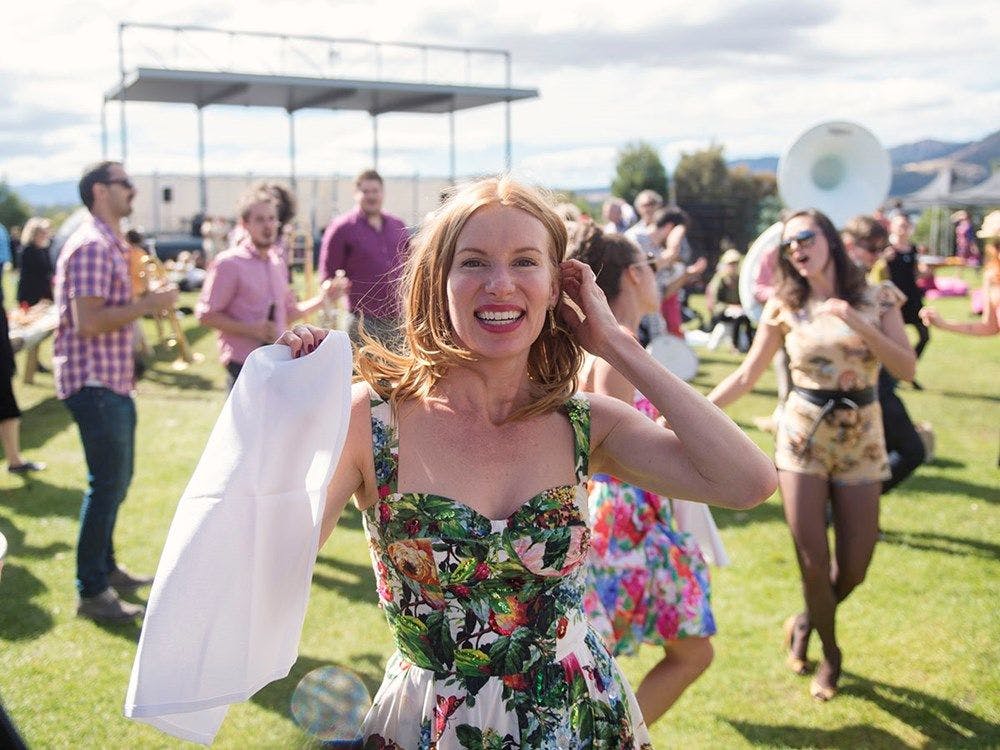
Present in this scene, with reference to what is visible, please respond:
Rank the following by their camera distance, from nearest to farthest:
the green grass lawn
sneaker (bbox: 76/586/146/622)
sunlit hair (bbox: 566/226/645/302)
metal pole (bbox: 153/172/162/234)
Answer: sunlit hair (bbox: 566/226/645/302), the green grass lawn, sneaker (bbox: 76/586/146/622), metal pole (bbox: 153/172/162/234)

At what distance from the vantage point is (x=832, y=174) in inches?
449

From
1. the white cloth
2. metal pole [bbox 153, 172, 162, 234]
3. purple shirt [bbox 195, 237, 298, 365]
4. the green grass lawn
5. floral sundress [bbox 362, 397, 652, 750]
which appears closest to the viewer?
the white cloth

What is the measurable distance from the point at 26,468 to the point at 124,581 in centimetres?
307

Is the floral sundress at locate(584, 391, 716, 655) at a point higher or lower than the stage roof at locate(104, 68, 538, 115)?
lower

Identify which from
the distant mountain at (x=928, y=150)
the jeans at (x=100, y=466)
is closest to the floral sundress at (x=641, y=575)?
the jeans at (x=100, y=466)

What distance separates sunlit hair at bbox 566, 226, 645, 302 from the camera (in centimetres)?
360

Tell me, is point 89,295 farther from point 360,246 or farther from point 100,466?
point 360,246

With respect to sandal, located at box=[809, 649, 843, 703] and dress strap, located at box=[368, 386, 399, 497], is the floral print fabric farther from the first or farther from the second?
dress strap, located at box=[368, 386, 399, 497]

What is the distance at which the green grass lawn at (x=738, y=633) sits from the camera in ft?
13.5

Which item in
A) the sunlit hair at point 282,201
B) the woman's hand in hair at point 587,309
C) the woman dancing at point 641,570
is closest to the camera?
the woman's hand in hair at point 587,309

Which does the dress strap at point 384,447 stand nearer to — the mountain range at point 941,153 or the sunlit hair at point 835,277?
the sunlit hair at point 835,277

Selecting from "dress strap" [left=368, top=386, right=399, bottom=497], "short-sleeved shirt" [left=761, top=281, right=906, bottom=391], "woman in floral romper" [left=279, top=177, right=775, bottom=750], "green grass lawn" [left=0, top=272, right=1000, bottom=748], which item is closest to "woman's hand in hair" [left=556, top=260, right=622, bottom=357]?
"woman in floral romper" [left=279, top=177, right=775, bottom=750]

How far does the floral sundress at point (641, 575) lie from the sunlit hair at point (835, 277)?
4.83ft

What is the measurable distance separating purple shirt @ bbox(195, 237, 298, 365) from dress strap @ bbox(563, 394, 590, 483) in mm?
3997
